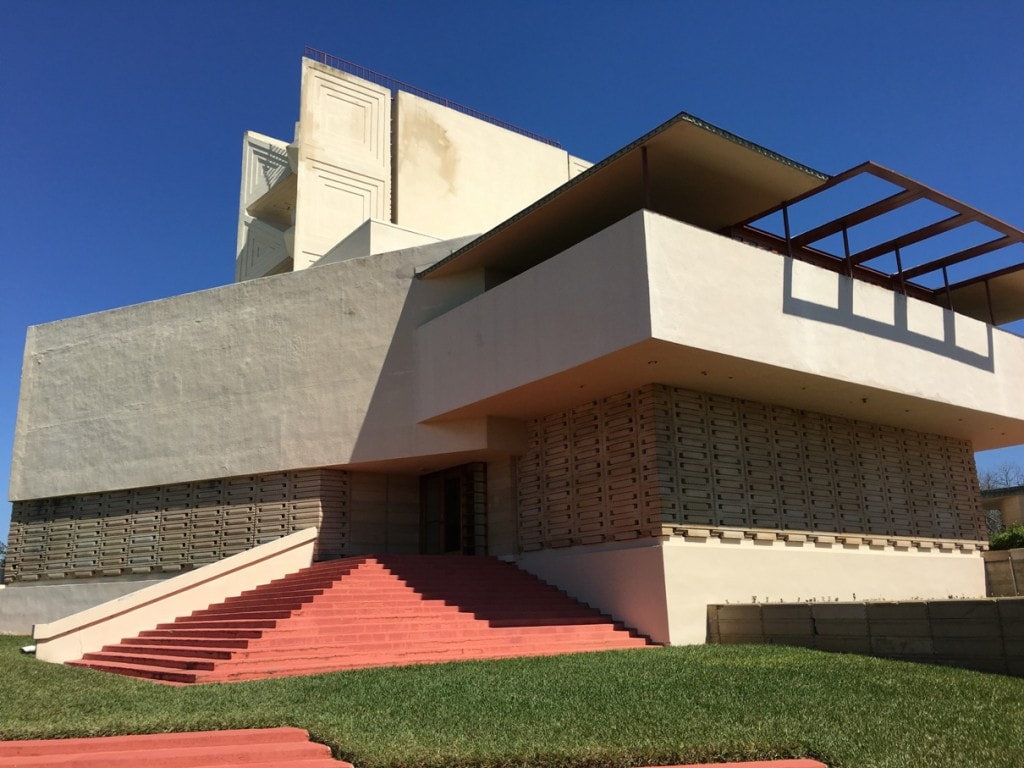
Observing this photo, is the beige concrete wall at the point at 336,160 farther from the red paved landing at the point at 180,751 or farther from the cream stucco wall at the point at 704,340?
the red paved landing at the point at 180,751

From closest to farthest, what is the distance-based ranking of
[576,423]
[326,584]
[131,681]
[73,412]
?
[131,681] < [326,584] < [576,423] < [73,412]

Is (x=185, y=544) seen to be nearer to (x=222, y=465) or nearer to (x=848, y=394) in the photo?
(x=222, y=465)

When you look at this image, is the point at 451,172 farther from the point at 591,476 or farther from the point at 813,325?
the point at 813,325

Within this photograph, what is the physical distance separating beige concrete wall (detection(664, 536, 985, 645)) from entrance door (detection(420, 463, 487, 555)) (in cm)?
499

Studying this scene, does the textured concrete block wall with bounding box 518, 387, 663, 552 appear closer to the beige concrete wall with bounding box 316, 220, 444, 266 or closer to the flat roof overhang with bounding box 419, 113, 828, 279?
the flat roof overhang with bounding box 419, 113, 828, 279

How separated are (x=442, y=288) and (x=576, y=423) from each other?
4.09 meters

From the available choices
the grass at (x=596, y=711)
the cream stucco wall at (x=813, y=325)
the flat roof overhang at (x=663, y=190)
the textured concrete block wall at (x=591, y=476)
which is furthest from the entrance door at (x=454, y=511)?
the grass at (x=596, y=711)

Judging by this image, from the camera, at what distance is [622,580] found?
537 inches

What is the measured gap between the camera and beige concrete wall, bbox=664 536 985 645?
13.1 meters

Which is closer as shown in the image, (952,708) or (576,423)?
(952,708)

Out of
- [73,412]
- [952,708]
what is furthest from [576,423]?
[73,412]

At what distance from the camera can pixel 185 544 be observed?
59.9 ft

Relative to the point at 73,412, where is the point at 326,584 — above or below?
below

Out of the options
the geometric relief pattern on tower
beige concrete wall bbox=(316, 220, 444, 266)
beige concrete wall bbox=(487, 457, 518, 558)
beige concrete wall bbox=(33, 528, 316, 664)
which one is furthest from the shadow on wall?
Answer: beige concrete wall bbox=(33, 528, 316, 664)
